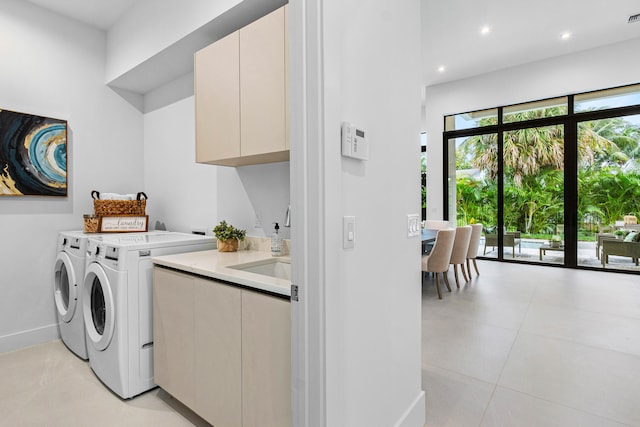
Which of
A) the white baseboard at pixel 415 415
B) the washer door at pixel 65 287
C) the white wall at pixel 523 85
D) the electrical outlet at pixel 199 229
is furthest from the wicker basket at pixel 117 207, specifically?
the white wall at pixel 523 85

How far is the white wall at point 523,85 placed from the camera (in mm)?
4742

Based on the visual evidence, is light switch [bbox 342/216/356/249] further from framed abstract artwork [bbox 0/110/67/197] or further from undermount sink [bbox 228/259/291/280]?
framed abstract artwork [bbox 0/110/67/197]

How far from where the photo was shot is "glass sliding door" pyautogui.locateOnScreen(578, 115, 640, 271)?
4.83m

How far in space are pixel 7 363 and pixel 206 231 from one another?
1.68 meters

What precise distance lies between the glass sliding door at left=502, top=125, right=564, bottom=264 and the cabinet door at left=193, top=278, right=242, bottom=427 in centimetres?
583

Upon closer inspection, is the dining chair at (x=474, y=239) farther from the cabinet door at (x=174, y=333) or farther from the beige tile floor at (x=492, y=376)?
the cabinet door at (x=174, y=333)

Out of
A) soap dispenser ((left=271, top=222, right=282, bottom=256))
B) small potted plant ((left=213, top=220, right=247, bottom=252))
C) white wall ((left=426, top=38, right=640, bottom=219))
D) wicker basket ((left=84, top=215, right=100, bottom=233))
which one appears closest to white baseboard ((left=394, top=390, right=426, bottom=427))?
soap dispenser ((left=271, top=222, right=282, bottom=256))

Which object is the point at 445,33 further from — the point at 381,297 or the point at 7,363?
the point at 7,363

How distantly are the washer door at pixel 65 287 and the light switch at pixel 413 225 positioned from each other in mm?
2431

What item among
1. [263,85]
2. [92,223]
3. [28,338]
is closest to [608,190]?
[263,85]

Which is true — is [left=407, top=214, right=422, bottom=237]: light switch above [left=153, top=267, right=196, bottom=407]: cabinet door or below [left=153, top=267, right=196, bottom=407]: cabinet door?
above

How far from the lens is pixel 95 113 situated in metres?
3.08

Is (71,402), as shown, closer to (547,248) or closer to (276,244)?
(276,244)

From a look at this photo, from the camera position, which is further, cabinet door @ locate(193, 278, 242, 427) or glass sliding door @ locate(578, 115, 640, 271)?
glass sliding door @ locate(578, 115, 640, 271)
